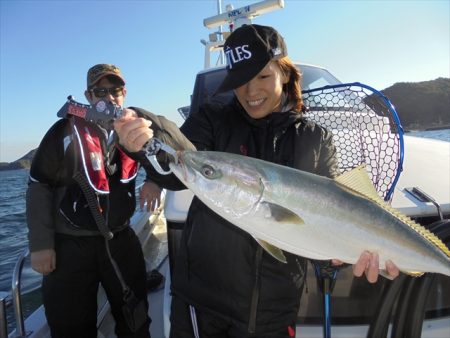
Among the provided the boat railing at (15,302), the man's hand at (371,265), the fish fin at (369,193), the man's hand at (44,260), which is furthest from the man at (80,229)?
the man's hand at (371,265)

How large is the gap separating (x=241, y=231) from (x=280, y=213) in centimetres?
46

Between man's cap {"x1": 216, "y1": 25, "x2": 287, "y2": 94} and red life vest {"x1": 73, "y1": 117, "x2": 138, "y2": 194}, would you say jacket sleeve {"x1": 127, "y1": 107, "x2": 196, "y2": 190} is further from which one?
red life vest {"x1": 73, "y1": 117, "x2": 138, "y2": 194}

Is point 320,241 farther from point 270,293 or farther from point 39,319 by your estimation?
point 39,319

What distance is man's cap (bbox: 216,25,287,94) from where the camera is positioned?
85.8 inches

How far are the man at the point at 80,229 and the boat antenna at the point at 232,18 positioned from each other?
4.34 meters

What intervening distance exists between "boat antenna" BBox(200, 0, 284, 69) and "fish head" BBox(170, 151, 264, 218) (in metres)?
5.51

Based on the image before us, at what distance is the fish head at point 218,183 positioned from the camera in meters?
1.68

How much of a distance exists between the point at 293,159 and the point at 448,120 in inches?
4133

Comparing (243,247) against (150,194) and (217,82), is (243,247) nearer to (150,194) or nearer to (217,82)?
(150,194)

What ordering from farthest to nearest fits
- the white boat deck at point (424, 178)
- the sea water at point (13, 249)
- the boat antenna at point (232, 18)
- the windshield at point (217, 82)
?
the sea water at point (13, 249) < the boat antenna at point (232, 18) < the windshield at point (217, 82) < the white boat deck at point (424, 178)

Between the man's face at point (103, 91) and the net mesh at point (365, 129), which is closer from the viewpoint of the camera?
the net mesh at point (365, 129)

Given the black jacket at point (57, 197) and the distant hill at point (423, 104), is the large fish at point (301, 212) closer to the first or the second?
the black jacket at point (57, 197)

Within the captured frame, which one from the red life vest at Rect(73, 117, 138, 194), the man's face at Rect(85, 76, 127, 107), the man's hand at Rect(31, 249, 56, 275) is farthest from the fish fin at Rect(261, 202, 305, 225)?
the man's face at Rect(85, 76, 127, 107)

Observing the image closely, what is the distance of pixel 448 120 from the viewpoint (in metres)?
88.2
